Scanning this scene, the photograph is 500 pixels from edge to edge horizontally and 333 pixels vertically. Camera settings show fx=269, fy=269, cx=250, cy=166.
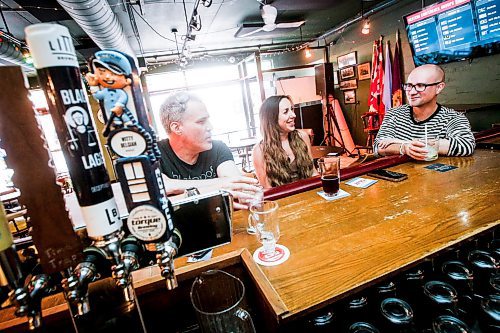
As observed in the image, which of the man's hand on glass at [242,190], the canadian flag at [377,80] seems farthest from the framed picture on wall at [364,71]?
the man's hand on glass at [242,190]

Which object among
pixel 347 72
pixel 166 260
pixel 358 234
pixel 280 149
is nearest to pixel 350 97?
pixel 347 72

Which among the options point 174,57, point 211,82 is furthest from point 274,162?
point 211,82

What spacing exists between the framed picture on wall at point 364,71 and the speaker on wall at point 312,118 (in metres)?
1.87

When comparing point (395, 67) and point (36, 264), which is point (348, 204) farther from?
point (395, 67)

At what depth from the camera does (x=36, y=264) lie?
64cm

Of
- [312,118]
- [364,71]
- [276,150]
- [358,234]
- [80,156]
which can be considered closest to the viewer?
[80,156]

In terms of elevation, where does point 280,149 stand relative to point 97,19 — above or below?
below

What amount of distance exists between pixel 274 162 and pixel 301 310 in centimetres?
171

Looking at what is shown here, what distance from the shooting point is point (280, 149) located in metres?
2.41

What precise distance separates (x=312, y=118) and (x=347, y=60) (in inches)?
79.3

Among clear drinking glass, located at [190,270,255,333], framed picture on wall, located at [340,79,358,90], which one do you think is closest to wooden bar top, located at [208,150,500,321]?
clear drinking glass, located at [190,270,255,333]

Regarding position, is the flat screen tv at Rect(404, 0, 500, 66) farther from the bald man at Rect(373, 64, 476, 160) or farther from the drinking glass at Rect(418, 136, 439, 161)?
the drinking glass at Rect(418, 136, 439, 161)

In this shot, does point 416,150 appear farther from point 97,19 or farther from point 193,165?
point 97,19

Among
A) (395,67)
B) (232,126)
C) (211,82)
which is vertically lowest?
(232,126)
